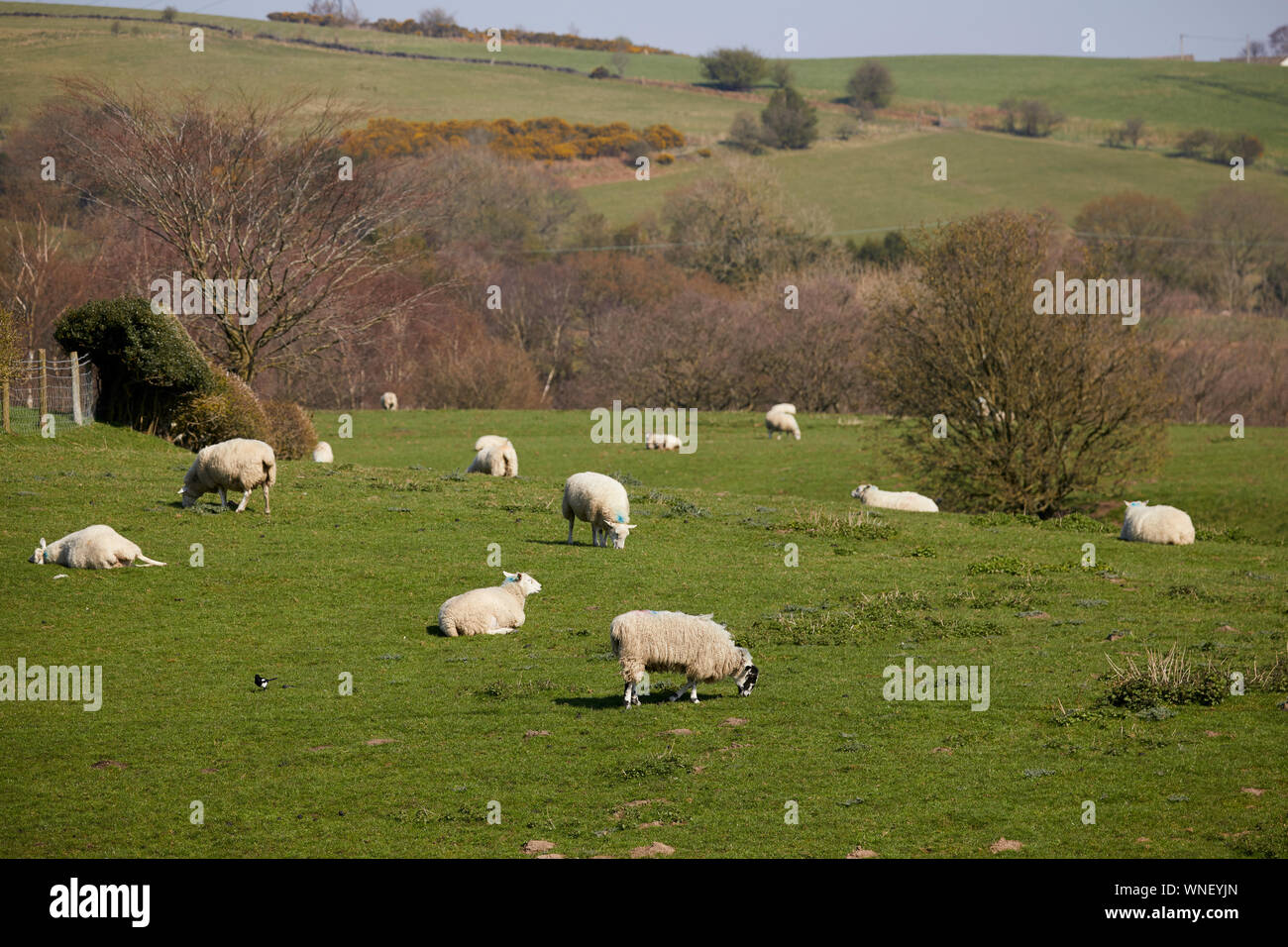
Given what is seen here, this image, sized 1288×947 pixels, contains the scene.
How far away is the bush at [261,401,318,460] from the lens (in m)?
37.1

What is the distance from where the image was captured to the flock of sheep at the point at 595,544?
14.3m

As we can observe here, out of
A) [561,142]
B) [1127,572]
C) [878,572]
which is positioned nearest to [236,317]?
[878,572]

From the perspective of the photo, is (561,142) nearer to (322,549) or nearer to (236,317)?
(236,317)

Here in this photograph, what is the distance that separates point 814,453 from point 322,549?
82.3ft

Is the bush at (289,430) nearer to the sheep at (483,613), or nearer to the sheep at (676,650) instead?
the sheep at (483,613)

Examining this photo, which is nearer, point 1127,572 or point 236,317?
point 1127,572

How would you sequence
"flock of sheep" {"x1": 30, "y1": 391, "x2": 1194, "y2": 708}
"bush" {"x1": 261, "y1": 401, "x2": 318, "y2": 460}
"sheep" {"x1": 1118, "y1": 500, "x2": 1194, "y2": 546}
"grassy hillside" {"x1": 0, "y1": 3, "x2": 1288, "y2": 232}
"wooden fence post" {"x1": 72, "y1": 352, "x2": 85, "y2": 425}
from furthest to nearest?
"grassy hillside" {"x1": 0, "y1": 3, "x2": 1288, "y2": 232} → "bush" {"x1": 261, "y1": 401, "x2": 318, "y2": 460} → "wooden fence post" {"x1": 72, "y1": 352, "x2": 85, "y2": 425} → "sheep" {"x1": 1118, "y1": 500, "x2": 1194, "y2": 546} → "flock of sheep" {"x1": 30, "y1": 391, "x2": 1194, "y2": 708}

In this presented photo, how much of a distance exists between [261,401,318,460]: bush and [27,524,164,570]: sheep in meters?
15.6

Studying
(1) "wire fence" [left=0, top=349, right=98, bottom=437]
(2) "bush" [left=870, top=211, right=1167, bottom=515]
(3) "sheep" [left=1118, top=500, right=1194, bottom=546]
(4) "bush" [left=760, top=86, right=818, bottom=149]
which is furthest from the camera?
(4) "bush" [left=760, top=86, right=818, bottom=149]

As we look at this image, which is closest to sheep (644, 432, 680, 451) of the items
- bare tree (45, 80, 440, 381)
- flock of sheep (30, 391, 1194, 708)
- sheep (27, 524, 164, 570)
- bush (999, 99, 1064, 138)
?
bare tree (45, 80, 440, 381)

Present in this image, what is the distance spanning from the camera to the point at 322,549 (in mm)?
22859

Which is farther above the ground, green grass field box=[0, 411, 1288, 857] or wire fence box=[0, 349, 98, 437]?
wire fence box=[0, 349, 98, 437]

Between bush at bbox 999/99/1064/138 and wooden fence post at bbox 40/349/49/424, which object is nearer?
wooden fence post at bbox 40/349/49/424

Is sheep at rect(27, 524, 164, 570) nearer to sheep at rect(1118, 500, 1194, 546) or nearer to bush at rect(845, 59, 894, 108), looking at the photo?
sheep at rect(1118, 500, 1194, 546)
